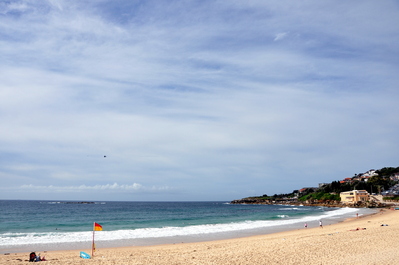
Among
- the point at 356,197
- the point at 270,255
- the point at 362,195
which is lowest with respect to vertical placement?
the point at 356,197

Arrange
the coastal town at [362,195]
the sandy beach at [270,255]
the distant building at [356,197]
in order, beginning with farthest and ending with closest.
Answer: the distant building at [356,197] < the coastal town at [362,195] < the sandy beach at [270,255]

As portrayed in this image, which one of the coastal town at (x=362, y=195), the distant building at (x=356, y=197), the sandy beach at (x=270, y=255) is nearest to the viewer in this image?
the sandy beach at (x=270, y=255)

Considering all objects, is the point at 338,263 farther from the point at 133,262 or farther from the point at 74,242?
the point at 74,242

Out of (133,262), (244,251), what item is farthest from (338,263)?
(133,262)

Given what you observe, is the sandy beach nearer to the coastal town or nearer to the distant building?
the coastal town

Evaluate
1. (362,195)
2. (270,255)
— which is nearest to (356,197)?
(362,195)

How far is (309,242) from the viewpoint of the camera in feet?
61.6

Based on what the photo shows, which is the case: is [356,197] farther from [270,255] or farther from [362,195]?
[270,255]

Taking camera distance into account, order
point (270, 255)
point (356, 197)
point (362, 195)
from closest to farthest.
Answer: point (270, 255) < point (356, 197) < point (362, 195)

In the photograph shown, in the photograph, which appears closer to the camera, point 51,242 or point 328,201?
point 51,242

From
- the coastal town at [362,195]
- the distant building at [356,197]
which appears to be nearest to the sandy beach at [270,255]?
the coastal town at [362,195]

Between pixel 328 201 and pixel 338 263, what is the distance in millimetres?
93573

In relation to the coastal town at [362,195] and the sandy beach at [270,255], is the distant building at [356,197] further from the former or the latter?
the sandy beach at [270,255]


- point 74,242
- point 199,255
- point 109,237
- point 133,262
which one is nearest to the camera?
point 133,262
